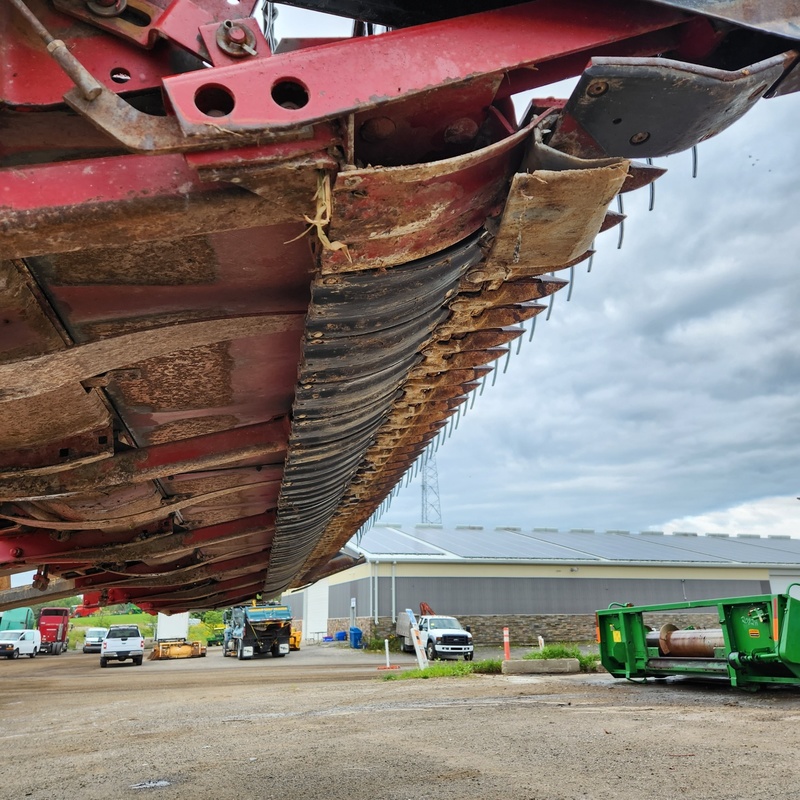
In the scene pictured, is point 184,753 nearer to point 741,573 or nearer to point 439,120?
point 439,120

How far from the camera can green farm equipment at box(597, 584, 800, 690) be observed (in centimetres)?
771

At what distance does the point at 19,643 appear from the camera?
32.4 m

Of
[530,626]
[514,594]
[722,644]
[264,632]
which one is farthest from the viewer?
[514,594]

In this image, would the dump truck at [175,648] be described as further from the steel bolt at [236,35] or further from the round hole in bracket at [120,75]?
the steel bolt at [236,35]

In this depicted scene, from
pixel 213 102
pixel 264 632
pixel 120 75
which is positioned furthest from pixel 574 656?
pixel 213 102

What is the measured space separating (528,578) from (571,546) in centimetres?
585

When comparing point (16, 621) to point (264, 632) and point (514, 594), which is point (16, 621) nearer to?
point (264, 632)


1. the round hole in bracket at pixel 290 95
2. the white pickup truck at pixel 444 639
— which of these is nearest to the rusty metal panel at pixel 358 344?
the round hole in bracket at pixel 290 95

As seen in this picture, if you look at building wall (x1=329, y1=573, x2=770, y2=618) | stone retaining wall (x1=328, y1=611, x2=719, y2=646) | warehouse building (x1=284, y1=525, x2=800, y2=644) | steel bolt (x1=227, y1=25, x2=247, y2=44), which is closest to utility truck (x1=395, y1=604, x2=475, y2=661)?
warehouse building (x1=284, y1=525, x2=800, y2=644)

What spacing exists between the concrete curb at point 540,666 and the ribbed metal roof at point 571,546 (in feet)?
46.6

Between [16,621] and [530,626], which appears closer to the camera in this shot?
[530,626]

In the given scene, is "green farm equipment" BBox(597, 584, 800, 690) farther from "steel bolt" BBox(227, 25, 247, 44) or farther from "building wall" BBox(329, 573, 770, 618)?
"building wall" BBox(329, 573, 770, 618)

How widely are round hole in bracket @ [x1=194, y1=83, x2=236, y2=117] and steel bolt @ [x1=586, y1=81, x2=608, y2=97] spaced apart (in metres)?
0.86

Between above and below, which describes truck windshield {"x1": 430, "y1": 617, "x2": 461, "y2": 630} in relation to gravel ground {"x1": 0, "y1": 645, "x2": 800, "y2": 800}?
above
